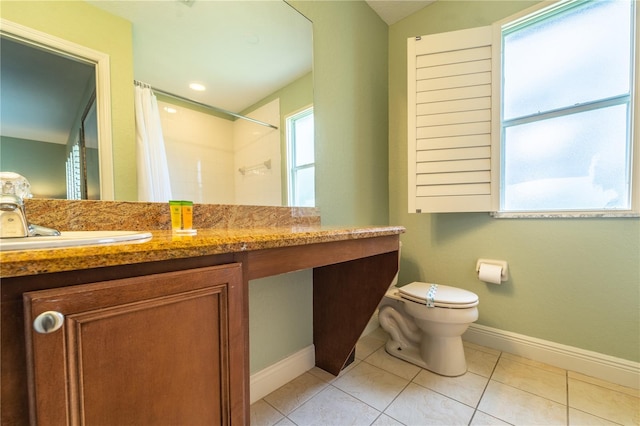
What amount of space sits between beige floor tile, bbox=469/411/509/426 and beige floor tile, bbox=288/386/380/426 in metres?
0.42

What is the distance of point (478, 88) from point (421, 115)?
36cm

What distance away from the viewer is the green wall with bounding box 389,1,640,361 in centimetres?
131

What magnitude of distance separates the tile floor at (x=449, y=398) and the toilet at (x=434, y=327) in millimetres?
70

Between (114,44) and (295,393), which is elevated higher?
(114,44)

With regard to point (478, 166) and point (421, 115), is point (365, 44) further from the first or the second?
point (478, 166)

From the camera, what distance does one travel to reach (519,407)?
1165 mm

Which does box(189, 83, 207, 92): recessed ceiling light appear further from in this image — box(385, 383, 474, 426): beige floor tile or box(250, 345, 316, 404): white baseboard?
box(385, 383, 474, 426): beige floor tile

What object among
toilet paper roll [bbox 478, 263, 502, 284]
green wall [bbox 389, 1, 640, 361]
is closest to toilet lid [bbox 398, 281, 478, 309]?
toilet paper roll [bbox 478, 263, 502, 284]

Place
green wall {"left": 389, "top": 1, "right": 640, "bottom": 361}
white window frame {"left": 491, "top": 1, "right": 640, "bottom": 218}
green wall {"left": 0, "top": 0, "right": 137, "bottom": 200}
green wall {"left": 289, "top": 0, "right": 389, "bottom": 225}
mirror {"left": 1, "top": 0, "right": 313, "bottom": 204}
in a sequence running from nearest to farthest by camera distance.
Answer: green wall {"left": 0, "top": 0, "right": 137, "bottom": 200} → mirror {"left": 1, "top": 0, "right": 313, "bottom": 204} → green wall {"left": 389, "top": 1, "right": 640, "bottom": 361} → white window frame {"left": 491, "top": 1, "right": 640, "bottom": 218} → green wall {"left": 289, "top": 0, "right": 389, "bottom": 225}

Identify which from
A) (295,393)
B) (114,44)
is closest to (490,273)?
Result: (295,393)

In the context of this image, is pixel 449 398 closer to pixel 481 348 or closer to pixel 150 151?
pixel 481 348

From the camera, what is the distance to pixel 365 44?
1860mm

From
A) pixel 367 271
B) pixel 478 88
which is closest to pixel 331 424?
pixel 367 271

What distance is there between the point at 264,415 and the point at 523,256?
5.71 ft
